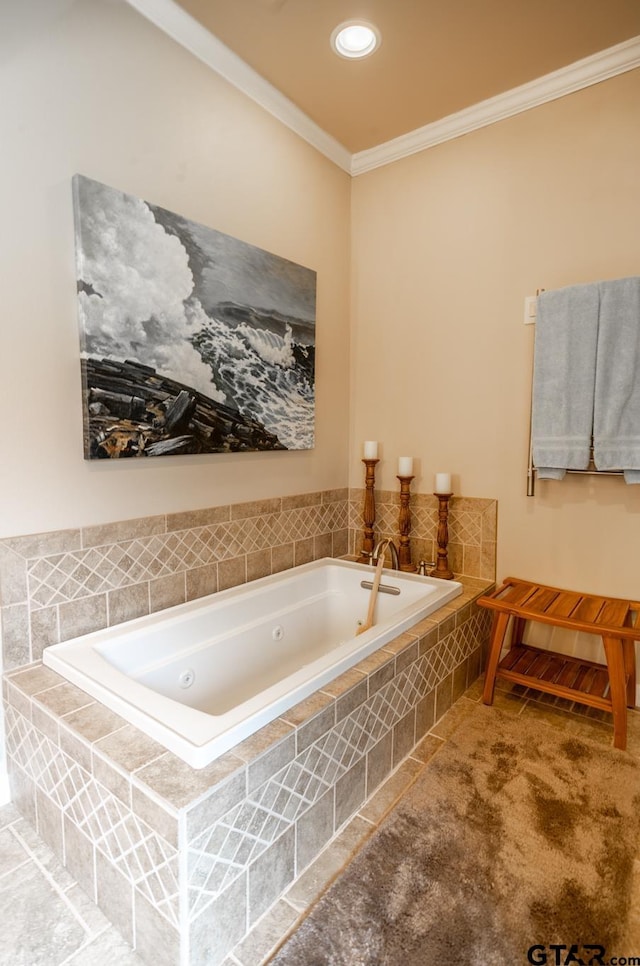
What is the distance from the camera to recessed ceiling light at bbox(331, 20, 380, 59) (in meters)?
1.97

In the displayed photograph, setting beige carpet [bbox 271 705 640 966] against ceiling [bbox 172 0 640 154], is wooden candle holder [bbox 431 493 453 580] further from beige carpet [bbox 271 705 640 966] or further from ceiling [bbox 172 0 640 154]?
ceiling [bbox 172 0 640 154]

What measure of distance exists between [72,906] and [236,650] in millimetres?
926

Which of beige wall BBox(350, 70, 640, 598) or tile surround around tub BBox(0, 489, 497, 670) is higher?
beige wall BBox(350, 70, 640, 598)

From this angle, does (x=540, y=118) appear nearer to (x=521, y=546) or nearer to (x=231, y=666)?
(x=521, y=546)

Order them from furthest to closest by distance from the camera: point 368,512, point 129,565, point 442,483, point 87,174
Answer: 1. point 368,512
2. point 442,483
3. point 129,565
4. point 87,174

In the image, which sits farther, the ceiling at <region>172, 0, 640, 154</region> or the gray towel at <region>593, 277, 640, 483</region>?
the gray towel at <region>593, 277, 640, 483</region>

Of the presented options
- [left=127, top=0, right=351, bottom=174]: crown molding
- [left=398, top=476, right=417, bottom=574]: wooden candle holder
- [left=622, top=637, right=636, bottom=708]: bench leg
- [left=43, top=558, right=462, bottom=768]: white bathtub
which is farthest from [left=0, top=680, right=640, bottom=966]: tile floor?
[left=127, top=0, right=351, bottom=174]: crown molding

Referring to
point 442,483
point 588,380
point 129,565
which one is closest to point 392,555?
point 442,483

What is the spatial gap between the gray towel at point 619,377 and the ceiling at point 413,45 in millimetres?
997

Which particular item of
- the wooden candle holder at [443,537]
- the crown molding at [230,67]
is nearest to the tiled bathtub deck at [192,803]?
the wooden candle holder at [443,537]

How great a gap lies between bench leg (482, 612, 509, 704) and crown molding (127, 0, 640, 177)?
2381 millimetres

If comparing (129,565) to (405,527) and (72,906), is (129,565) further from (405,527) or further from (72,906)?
(405,527)

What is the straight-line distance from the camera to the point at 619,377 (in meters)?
2.10

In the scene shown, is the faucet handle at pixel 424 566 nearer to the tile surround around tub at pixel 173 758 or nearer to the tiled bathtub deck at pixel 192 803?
the tile surround around tub at pixel 173 758
